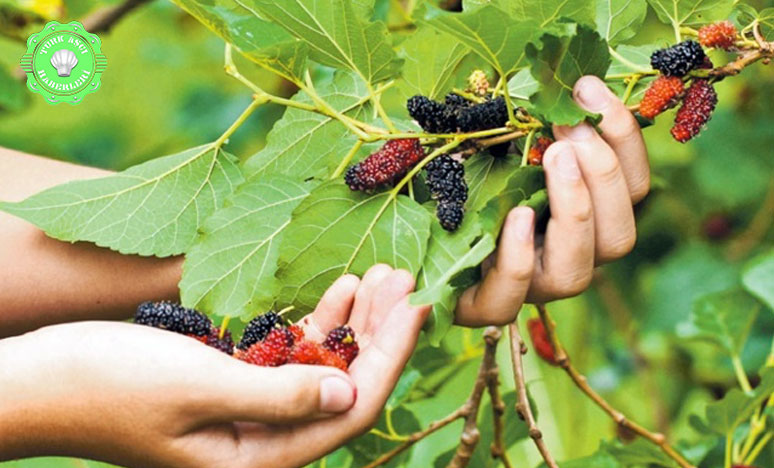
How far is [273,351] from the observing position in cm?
79

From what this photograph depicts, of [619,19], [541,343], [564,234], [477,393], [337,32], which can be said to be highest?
[337,32]

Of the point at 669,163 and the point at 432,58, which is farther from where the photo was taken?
the point at 669,163

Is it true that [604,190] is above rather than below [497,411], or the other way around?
above

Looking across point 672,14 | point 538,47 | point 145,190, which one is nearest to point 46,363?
point 145,190

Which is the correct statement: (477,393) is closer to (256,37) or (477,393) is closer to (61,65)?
(256,37)

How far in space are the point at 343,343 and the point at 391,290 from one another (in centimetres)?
6

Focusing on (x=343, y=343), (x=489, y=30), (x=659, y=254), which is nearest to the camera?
(x=489, y=30)

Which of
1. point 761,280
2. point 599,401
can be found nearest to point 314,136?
point 599,401

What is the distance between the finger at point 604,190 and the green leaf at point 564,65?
0.05m

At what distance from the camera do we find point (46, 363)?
80cm

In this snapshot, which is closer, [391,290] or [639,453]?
[391,290]

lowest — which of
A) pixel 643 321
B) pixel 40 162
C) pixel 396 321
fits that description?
pixel 643 321

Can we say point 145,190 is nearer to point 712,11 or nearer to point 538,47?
point 538,47

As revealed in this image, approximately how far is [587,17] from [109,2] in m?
0.86
